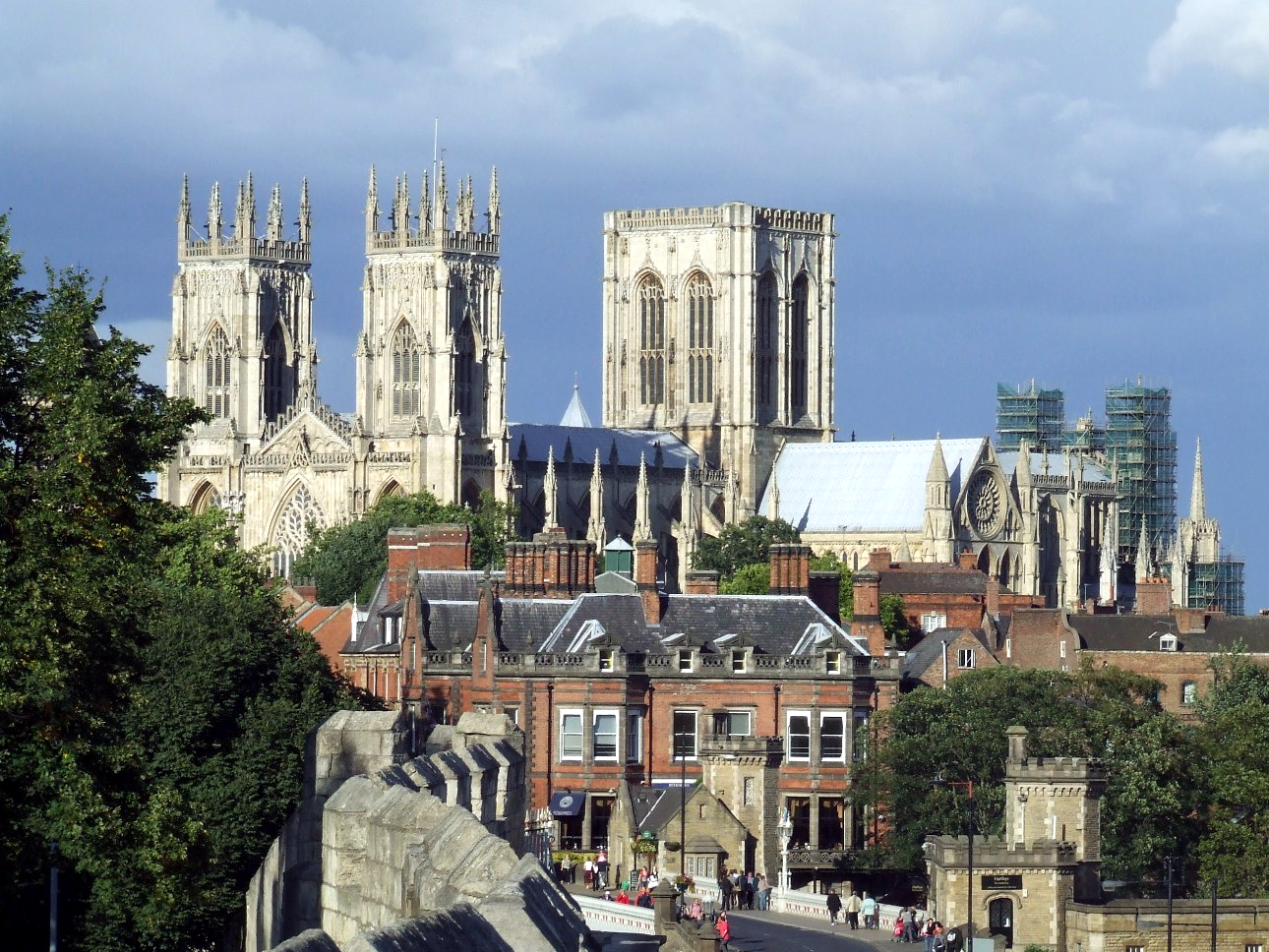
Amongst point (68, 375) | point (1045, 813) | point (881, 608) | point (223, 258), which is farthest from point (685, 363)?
point (68, 375)

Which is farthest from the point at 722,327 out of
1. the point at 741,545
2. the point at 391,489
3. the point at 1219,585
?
the point at 1219,585

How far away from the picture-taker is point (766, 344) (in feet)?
536

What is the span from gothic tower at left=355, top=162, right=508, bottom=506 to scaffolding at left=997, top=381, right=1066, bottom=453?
4355 centimetres

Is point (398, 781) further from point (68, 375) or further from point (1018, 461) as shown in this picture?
point (1018, 461)

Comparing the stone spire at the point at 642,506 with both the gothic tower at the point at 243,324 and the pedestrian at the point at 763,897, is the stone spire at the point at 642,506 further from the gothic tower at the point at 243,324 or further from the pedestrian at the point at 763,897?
the pedestrian at the point at 763,897

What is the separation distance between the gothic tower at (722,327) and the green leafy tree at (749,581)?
4123 cm

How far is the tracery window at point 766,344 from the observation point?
533 ft

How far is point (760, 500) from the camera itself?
156625 mm

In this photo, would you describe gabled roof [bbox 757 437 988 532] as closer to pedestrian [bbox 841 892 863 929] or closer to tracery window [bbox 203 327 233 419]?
tracery window [bbox 203 327 233 419]

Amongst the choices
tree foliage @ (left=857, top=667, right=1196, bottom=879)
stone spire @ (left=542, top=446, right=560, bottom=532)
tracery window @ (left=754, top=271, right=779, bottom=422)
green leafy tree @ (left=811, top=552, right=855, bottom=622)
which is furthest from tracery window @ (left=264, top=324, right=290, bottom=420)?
tree foliage @ (left=857, top=667, right=1196, bottom=879)

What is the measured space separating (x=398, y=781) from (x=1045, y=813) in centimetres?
3408

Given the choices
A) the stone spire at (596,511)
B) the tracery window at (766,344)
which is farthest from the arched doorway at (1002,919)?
the tracery window at (766,344)

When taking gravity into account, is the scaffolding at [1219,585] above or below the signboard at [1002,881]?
above

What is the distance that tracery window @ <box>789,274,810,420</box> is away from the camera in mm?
165000
